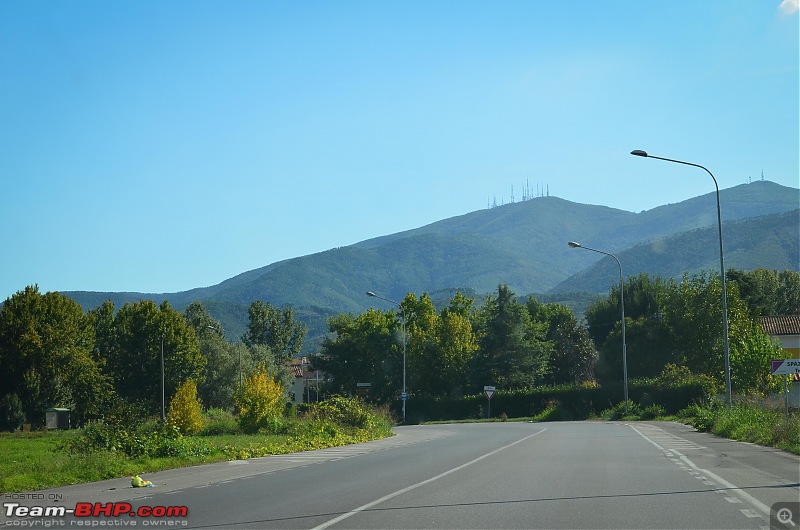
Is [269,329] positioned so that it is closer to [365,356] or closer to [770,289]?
[365,356]

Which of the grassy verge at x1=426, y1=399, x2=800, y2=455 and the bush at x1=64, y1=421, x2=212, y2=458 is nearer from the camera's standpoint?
the bush at x1=64, y1=421, x2=212, y2=458

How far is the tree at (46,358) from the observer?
2477 inches

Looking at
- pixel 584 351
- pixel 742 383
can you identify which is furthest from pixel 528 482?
pixel 584 351

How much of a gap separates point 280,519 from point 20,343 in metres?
60.0

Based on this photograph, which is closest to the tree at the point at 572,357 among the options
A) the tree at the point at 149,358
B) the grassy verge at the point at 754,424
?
the tree at the point at 149,358

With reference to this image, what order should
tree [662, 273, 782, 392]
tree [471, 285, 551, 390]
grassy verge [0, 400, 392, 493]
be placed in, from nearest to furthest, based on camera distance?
1. grassy verge [0, 400, 392, 493]
2. tree [662, 273, 782, 392]
3. tree [471, 285, 551, 390]

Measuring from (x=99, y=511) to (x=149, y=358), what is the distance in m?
63.9

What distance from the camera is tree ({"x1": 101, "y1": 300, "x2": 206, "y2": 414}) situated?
72500mm

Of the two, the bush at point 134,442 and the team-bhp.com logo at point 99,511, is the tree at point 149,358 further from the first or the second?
the team-bhp.com logo at point 99,511

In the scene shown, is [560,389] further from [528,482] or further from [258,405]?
[528,482]

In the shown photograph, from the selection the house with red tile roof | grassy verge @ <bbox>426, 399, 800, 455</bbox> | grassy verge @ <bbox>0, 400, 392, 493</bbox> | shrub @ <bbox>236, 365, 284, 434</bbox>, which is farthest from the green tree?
grassy verge @ <bbox>0, 400, 392, 493</bbox>

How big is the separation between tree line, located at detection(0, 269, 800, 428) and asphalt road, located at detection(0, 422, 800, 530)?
35.1 metres
